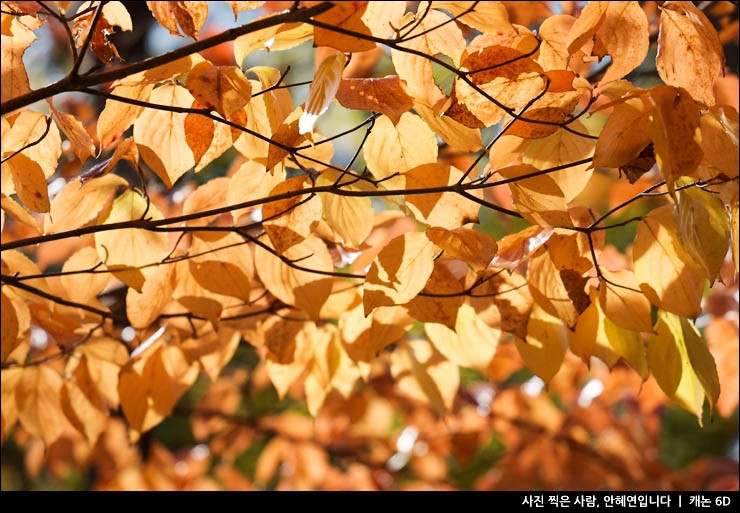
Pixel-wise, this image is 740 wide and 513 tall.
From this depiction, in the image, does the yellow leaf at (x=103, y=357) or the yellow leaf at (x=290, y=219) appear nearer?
the yellow leaf at (x=290, y=219)

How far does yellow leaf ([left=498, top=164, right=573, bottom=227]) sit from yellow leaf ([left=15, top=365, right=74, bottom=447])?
25.5 inches

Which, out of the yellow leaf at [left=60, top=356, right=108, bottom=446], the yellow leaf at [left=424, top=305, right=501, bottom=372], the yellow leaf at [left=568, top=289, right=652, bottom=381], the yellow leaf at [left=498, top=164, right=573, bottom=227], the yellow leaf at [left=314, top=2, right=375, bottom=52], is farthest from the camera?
the yellow leaf at [left=60, top=356, right=108, bottom=446]

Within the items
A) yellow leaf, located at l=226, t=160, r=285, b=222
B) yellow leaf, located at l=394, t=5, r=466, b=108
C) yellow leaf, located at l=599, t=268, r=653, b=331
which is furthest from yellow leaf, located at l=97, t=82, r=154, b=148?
yellow leaf, located at l=599, t=268, r=653, b=331

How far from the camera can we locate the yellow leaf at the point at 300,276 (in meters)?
0.66

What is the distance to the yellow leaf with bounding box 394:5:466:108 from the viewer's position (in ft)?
1.81

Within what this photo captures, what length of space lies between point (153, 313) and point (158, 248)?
0.21ft

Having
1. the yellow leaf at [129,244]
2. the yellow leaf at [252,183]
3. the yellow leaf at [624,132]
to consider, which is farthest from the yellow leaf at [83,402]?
the yellow leaf at [624,132]

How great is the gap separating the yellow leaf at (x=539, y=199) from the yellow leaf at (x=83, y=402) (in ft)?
1.94

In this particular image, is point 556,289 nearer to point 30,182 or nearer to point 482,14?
point 482,14

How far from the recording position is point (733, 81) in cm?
108

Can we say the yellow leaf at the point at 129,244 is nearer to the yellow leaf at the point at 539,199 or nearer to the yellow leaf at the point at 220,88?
the yellow leaf at the point at 220,88

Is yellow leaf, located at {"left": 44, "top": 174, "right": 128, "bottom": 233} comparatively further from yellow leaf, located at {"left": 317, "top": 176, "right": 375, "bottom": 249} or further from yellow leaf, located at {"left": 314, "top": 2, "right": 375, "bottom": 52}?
yellow leaf, located at {"left": 314, "top": 2, "right": 375, "bottom": 52}

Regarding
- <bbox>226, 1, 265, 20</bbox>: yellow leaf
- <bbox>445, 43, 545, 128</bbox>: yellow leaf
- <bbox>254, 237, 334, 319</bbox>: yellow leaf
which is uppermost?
<bbox>226, 1, 265, 20</bbox>: yellow leaf

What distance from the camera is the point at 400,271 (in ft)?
1.97
